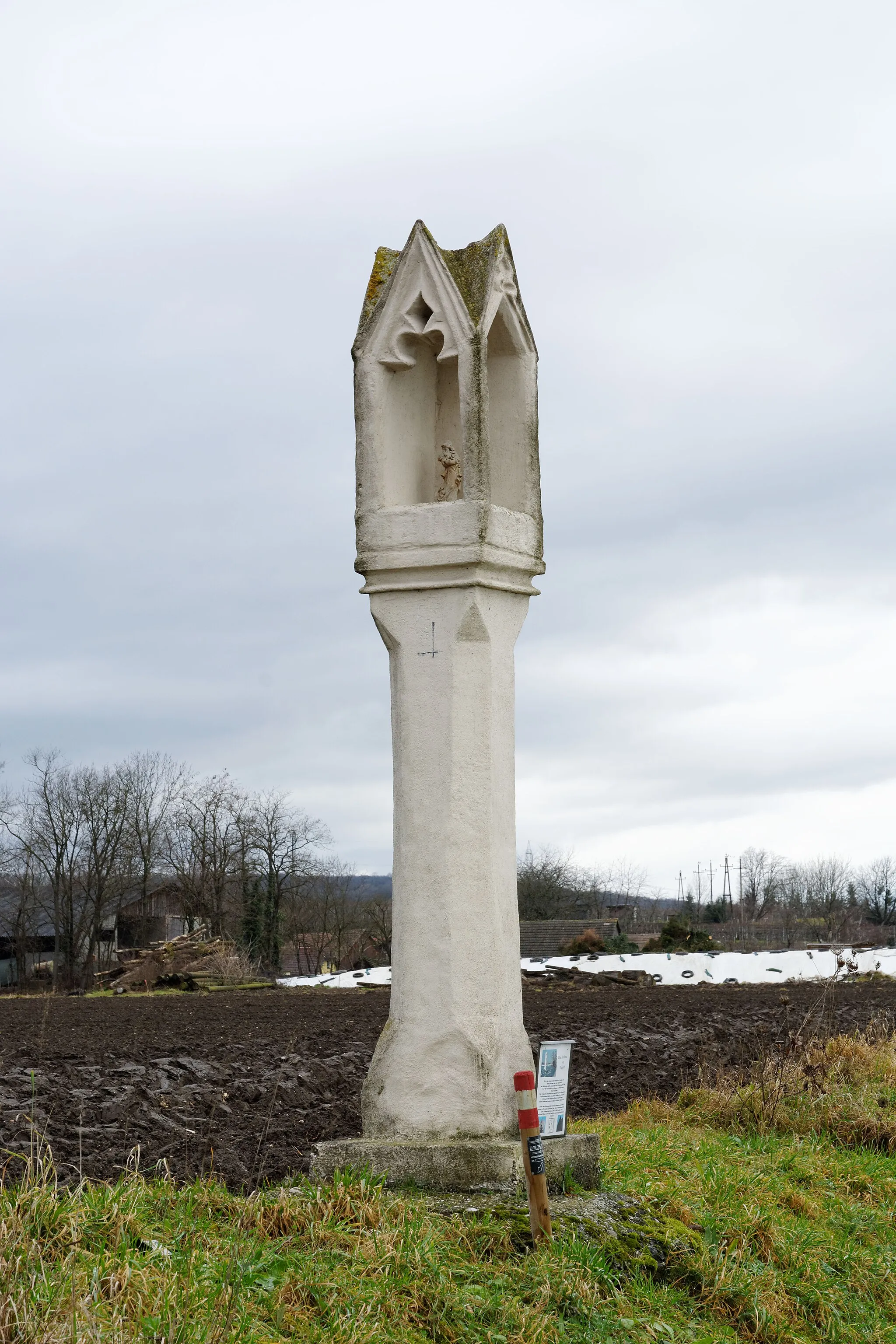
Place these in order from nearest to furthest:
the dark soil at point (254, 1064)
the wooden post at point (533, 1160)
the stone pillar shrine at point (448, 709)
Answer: the wooden post at point (533, 1160), the stone pillar shrine at point (448, 709), the dark soil at point (254, 1064)

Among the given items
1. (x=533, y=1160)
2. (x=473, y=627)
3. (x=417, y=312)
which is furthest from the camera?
(x=417, y=312)

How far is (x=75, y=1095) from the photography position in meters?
9.68

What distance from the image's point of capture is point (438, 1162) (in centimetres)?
598

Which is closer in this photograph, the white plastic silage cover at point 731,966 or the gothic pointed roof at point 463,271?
the gothic pointed roof at point 463,271

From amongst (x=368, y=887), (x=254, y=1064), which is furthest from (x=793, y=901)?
(x=254, y=1064)

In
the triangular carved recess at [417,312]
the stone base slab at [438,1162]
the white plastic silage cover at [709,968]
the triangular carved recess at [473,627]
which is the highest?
the triangular carved recess at [417,312]

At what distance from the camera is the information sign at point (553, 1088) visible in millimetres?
6254

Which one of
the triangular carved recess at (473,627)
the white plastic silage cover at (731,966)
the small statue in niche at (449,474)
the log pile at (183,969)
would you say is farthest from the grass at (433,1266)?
the log pile at (183,969)

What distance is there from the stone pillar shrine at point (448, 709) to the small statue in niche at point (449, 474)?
0.07 feet

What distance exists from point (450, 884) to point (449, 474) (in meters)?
2.14

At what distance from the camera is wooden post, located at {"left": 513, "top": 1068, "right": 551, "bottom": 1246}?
548 cm

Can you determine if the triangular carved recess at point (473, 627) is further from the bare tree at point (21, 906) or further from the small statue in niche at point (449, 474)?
the bare tree at point (21, 906)

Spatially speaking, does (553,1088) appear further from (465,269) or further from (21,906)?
(21,906)

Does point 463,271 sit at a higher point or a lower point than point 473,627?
higher
